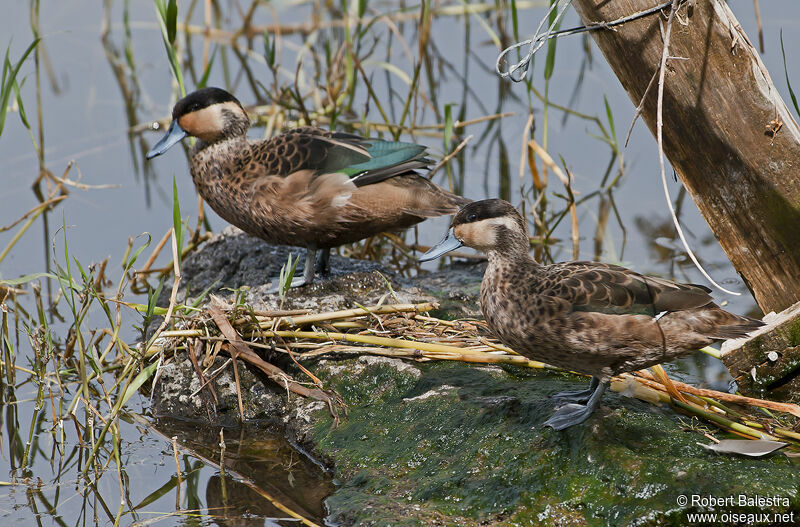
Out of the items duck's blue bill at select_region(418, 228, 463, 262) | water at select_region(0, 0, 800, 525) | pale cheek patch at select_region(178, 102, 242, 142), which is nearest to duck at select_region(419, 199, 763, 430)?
duck's blue bill at select_region(418, 228, 463, 262)

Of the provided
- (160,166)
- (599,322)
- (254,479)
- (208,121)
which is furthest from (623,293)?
(160,166)

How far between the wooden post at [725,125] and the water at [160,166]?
3.00ft

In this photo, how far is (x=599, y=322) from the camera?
3408mm

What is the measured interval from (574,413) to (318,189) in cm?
202

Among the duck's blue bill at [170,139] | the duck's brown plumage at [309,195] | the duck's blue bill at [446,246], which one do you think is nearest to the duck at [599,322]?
A: the duck's blue bill at [446,246]

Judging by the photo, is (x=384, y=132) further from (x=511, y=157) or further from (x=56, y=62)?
(x=56, y=62)

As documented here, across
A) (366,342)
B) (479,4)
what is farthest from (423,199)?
(479,4)

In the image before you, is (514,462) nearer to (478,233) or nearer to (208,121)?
(478,233)

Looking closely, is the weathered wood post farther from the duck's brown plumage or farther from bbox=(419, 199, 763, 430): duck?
the duck's brown plumage

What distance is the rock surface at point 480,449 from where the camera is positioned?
3.10 m

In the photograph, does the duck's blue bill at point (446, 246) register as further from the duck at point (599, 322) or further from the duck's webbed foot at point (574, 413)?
the duck's webbed foot at point (574, 413)

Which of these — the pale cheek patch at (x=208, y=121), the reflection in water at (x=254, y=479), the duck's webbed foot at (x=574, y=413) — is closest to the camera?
the duck's webbed foot at (x=574, y=413)

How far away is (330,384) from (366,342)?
0.83ft

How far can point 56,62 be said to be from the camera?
27.7 ft
